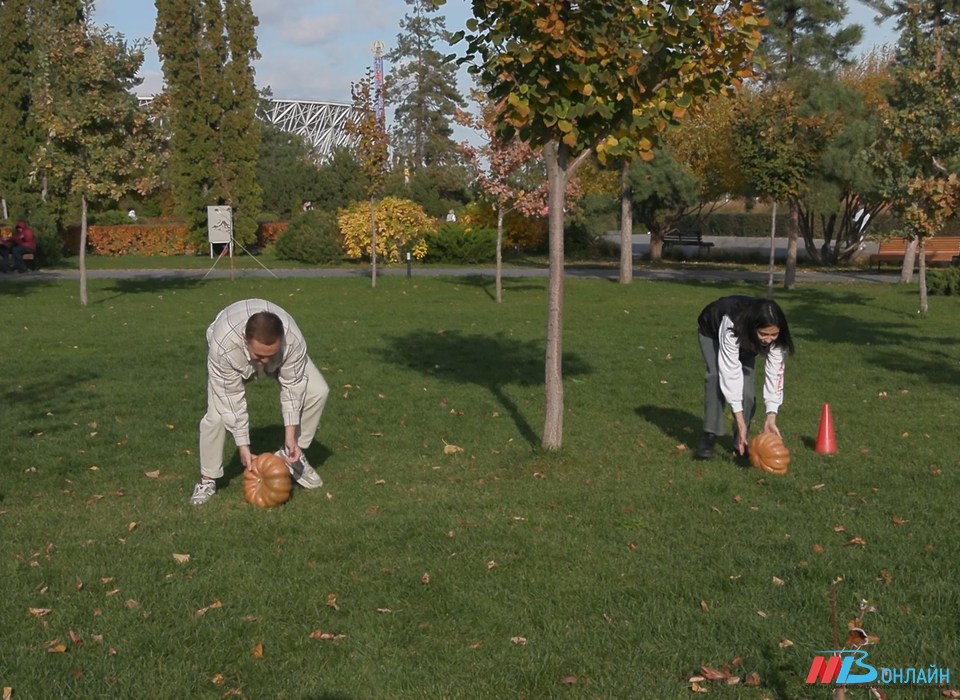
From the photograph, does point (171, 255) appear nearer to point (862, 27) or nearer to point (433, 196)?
point (433, 196)

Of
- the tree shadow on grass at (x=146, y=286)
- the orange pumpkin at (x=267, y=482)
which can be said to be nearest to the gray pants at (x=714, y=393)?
the orange pumpkin at (x=267, y=482)

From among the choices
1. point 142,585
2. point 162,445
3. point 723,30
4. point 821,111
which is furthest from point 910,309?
point 142,585

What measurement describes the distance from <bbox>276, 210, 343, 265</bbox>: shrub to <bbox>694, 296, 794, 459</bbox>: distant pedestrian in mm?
31421

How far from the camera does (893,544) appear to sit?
6398 mm

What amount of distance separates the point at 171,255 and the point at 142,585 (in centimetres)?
3989

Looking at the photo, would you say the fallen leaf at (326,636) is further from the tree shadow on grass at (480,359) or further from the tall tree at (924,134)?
the tall tree at (924,134)

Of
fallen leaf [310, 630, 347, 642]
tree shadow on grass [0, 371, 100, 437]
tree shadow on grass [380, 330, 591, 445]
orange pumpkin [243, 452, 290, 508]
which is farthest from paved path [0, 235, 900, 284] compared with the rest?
fallen leaf [310, 630, 347, 642]

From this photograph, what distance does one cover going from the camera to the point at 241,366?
7012mm

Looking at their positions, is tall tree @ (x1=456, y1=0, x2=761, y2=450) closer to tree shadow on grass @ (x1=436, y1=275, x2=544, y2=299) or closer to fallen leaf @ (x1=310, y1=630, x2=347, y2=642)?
fallen leaf @ (x1=310, y1=630, x2=347, y2=642)

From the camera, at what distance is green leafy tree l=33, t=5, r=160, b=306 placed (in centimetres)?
2134

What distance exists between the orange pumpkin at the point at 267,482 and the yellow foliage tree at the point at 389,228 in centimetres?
2927

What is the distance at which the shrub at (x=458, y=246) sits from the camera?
40.3m

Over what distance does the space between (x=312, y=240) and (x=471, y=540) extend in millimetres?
33404

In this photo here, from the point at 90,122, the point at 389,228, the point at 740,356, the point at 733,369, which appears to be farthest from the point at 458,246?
the point at 733,369
